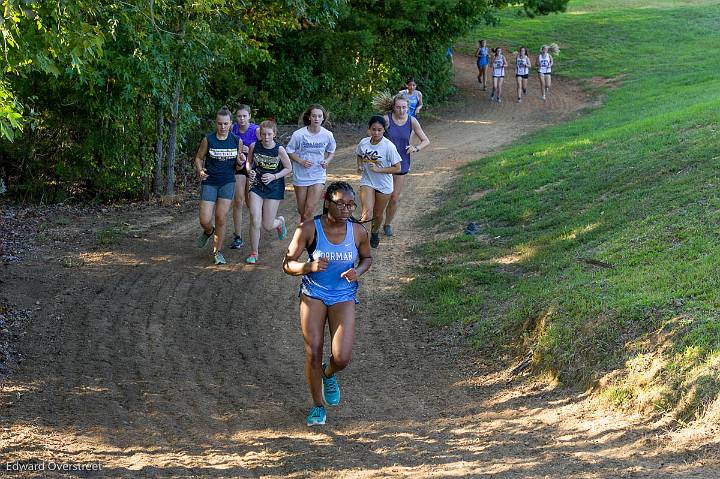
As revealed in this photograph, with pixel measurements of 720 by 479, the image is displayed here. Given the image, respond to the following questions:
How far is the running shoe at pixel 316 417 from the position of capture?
7.33m

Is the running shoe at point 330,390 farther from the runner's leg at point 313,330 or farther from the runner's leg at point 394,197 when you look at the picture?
the runner's leg at point 394,197

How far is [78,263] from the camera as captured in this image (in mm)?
12094

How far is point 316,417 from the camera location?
7.34m

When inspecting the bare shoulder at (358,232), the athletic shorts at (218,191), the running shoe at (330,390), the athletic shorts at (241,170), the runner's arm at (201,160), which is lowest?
the running shoe at (330,390)

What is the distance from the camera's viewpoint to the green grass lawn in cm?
732

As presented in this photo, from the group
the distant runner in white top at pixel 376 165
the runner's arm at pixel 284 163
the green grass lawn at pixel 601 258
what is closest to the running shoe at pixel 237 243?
the runner's arm at pixel 284 163

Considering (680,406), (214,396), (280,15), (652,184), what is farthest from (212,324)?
(280,15)

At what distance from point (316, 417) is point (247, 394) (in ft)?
3.12

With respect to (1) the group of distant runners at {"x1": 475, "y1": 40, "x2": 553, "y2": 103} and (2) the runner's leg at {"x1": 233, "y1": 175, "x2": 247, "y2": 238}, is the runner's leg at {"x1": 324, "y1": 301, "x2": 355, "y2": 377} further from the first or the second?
(1) the group of distant runners at {"x1": 475, "y1": 40, "x2": 553, "y2": 103}

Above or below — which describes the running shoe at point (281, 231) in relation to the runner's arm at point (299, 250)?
below

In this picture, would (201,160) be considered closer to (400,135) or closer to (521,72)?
(400,135)

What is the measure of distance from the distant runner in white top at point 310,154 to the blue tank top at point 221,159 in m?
0.77

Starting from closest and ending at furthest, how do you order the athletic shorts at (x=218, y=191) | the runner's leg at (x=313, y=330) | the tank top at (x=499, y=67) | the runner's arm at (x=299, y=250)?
the runner's arm at (x=299, y=250) → the runner's leg at (x=313, y=330) → the athletic shorts at (x=218, y=191) → the tank top at (x=499, y=67)

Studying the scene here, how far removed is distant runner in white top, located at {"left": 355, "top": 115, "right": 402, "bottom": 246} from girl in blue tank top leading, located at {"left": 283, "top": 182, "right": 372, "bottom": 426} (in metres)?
4.66
